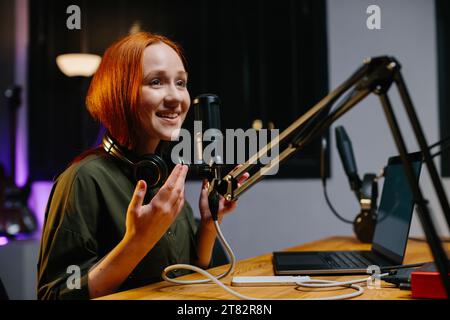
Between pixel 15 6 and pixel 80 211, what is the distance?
259 cm

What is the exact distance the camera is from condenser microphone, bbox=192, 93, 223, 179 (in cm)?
83

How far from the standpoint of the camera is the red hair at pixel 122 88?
1143 millimetres

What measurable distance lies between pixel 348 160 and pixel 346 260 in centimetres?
58

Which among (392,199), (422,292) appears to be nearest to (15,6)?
(392,199)

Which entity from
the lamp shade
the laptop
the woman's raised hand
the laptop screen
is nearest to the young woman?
the woman's raised hand

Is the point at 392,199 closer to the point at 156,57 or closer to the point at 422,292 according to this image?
the point at 422,292

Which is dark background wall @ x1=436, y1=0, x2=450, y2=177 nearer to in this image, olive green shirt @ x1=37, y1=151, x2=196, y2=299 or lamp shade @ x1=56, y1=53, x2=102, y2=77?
olive green shirt @ x1=37, y1=151, x2=196, y2=299

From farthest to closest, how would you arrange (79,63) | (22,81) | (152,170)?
1. (22,81)
2. (79,63)
3. (152,170)

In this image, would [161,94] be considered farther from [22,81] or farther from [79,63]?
[22,81]

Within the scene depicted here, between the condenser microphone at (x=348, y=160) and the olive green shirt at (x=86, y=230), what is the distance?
2.28ft

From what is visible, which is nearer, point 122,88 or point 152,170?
point 152,170

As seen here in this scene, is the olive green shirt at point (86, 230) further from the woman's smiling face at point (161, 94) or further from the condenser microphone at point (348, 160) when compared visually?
the condenser microphone at point (348, 160)

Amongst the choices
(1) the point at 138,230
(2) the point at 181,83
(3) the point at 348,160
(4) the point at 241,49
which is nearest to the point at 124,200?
(1) the point at 138,230

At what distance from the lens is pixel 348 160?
1.66 meters
